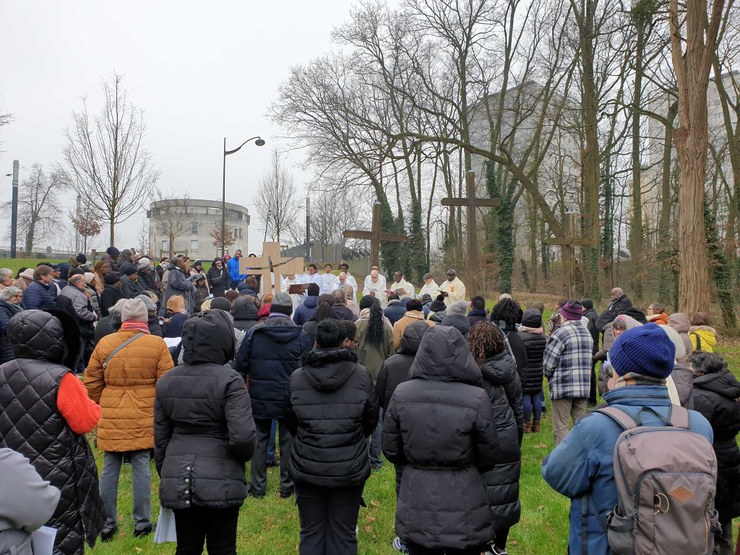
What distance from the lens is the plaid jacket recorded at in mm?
6766

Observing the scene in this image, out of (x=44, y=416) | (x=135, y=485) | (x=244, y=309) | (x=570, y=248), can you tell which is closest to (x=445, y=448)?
(x=44, y=416)

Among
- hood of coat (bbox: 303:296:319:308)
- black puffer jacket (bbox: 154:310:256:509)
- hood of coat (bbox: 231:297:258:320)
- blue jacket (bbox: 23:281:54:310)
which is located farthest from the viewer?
blue jacket (bbox: 23:281:54:310)

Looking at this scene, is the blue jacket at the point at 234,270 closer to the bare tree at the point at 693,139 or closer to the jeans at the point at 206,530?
the bare tree at the point at 693,139

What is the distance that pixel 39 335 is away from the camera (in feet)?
11.6

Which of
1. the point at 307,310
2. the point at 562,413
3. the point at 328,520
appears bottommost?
Result: the point at 328,520

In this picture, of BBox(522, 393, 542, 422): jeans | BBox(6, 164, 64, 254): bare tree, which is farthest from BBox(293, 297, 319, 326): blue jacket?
BBox(6, 164, 64, 254): bare tree

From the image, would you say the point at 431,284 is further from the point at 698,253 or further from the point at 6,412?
the point at 6,412

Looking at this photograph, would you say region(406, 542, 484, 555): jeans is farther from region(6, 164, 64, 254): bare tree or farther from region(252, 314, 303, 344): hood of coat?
region(6, 164, 64, 254): bare tree

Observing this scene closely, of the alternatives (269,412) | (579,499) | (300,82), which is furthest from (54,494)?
(300,82)

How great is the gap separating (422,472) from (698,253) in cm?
1156

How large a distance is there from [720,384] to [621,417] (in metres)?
2.41

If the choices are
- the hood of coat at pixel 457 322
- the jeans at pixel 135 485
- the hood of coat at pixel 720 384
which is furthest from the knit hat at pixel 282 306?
the hood of coat at pixel 720 384

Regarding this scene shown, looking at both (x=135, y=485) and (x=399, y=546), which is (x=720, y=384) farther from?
(x=135, y=485)

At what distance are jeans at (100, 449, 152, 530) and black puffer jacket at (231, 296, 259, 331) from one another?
7.04ft
